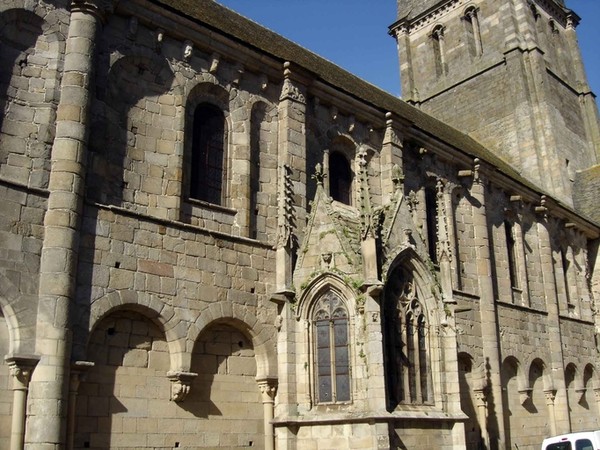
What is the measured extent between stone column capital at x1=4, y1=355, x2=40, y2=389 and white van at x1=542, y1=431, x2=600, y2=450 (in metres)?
11.6

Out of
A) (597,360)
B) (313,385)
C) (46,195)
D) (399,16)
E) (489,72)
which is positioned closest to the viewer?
(46,195)

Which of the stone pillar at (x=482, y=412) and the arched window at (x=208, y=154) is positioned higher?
the arched window at (x=208, y=154)

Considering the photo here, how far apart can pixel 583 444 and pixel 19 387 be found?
11845mm

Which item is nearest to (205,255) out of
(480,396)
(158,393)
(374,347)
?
(158,393)

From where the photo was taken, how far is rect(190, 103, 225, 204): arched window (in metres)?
14.1

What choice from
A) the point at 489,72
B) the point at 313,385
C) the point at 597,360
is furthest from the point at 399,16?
the point at 313,385

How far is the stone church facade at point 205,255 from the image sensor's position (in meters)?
11.0

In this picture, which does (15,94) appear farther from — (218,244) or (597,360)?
(597,360)

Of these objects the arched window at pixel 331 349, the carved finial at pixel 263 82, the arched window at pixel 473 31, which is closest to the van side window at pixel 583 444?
the arched window at pixel 331 349

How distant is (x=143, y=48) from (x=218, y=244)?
162 inches

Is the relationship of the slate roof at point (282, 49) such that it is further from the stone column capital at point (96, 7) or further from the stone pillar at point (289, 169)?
the stone column capital at point (96, 7)

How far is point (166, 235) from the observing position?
41.7 feet

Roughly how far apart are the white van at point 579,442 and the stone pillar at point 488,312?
127 inches

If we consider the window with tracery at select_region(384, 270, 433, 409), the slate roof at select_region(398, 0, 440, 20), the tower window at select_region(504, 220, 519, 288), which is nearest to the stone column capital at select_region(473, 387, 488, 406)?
the tower window at select_region(504, 220, 519, 288)
